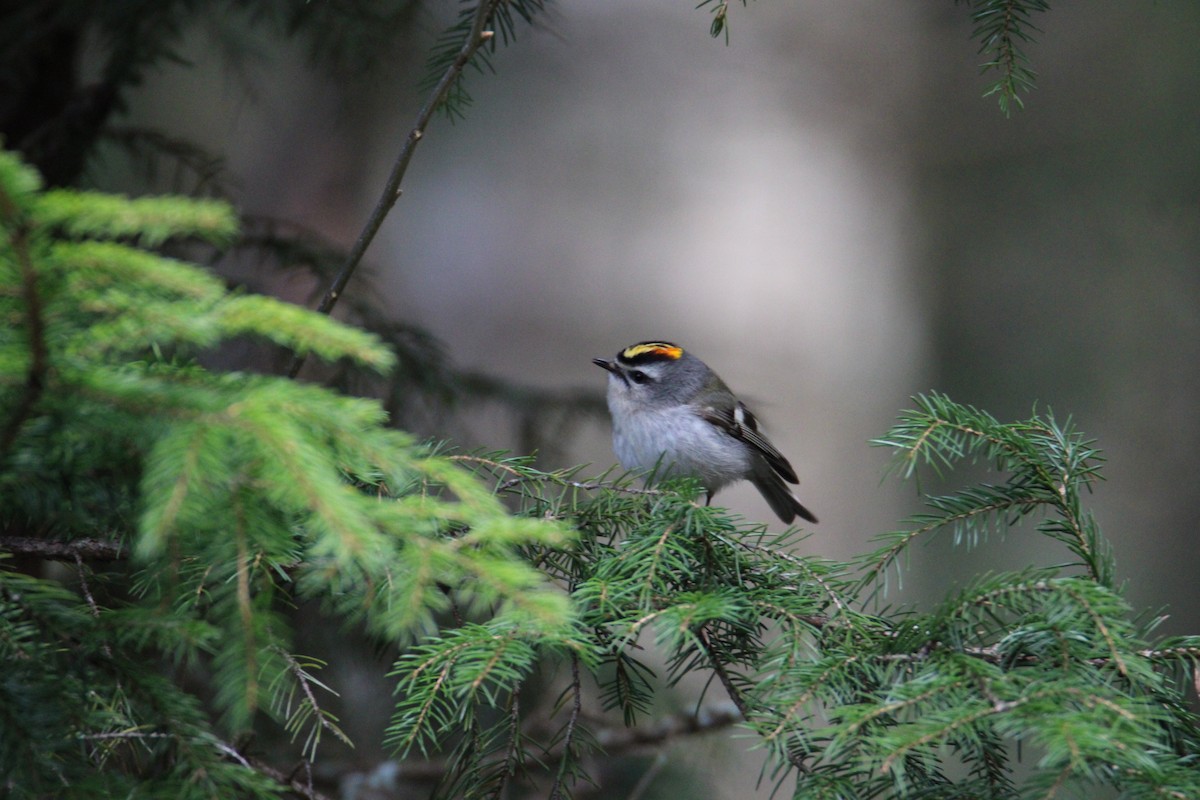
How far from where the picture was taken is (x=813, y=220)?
5.44 m

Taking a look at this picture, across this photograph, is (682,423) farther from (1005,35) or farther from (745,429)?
(1005,35)

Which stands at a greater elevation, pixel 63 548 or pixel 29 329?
pixel 29 329

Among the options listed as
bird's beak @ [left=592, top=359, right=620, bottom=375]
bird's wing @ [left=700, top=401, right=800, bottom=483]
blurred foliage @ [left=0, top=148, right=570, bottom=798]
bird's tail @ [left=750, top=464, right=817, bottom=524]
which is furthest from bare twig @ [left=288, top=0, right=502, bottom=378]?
bird's tail @ [left=750, top=464, right=817, bottom=524]

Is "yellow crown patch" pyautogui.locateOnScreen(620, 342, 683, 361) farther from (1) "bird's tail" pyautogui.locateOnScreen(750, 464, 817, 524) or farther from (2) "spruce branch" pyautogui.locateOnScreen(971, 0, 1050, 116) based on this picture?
(2) "spruce branch" pyautogui.locateOnScreen(971, 0, 1050, 116)

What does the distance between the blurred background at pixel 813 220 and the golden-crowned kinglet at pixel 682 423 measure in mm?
1548

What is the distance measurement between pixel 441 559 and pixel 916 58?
19.9 ft

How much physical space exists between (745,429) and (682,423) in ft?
1.05

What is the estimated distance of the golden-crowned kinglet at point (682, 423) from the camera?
10.8ft

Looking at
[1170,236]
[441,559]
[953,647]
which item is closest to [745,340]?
[1170,236]

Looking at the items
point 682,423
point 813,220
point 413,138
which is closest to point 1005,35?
point 413,138

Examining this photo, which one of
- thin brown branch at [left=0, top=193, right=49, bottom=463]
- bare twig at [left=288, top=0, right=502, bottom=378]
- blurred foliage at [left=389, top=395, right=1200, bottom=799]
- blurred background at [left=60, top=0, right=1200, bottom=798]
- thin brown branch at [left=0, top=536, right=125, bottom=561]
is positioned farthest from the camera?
blurred background at [left=60, top=0, right=1200, bottom=798]

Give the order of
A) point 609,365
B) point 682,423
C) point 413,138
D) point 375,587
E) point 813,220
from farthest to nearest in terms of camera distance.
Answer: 1. point 813,220
2. point 609,365
3. point 682,423
4. point 413,138
5. point 375,587

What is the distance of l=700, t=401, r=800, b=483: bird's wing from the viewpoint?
3.46 m

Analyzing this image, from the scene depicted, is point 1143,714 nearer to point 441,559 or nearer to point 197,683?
point 441,559
